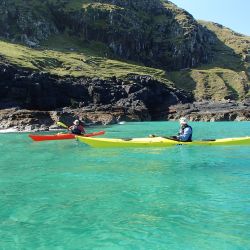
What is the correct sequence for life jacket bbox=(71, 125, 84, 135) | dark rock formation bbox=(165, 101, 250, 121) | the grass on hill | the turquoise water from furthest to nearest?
the grass on hill
dark rock formation bbox=(165, 101, 250, 121)
life jacket bbox=(71, 125, 84, 135)
the turquoise water

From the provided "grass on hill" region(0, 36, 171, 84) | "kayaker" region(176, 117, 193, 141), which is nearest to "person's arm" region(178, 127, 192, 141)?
"kayaker" region(176, 117, 193, 141)

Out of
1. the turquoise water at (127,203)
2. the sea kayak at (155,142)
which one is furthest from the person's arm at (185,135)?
the turquoise water at (127,203)

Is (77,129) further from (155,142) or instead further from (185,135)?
(185,135)

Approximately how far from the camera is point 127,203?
17.1 meters

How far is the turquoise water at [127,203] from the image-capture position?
1289cm

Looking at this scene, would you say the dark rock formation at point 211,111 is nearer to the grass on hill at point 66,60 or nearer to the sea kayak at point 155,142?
the grass on hill at point 66,60

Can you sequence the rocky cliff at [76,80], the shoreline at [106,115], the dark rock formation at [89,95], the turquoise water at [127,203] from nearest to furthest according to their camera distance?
the turquoise water at [127,203] → the shoreline at [106,115] → the dark rock formation at [89,95] → the rocky cliff at [76,80]

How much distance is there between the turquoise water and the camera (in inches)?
508

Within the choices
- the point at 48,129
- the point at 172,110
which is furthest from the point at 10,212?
the point at 172,110

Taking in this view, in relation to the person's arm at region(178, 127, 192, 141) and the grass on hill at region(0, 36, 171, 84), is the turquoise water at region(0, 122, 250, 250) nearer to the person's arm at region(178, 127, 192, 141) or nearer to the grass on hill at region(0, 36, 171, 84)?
the person's arm at region(178, 127, 192, 141)

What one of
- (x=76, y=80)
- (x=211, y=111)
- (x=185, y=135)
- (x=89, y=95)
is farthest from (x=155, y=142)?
(x=76, y=80)

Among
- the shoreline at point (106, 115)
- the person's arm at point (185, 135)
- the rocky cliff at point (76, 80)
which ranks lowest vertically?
the shoreline at point (106, 115)

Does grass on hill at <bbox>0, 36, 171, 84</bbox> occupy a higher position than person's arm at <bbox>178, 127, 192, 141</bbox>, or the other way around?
grass on hill at <bbox>0, 36, 171, 84</bbox>

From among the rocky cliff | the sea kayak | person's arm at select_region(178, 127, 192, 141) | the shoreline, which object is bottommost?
the shoreline
